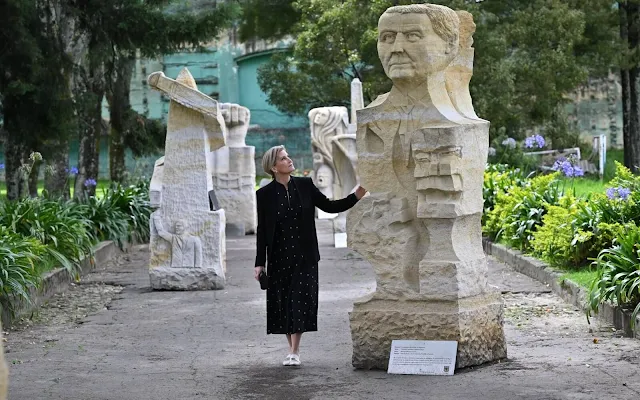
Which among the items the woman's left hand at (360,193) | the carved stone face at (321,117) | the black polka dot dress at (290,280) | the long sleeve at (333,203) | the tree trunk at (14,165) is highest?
the carved stone face at (321,117)

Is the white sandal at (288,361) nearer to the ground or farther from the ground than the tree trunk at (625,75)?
nearer to the ground

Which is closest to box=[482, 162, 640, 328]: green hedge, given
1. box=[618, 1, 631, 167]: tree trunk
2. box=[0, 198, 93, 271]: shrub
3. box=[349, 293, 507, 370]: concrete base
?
box=[349, 293, 507, 370]: concrete base

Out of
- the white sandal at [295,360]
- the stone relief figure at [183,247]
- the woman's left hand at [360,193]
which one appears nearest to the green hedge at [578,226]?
the woman's left hand at [360,193]

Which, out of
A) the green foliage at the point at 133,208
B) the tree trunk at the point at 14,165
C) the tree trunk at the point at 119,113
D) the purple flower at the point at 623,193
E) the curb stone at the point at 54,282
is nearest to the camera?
the curb stone at the point at 54,282

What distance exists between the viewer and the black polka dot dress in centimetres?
905

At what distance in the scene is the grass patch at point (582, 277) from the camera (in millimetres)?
11773

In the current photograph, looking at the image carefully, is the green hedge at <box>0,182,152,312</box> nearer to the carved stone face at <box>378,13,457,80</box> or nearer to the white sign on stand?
the white sign on stand

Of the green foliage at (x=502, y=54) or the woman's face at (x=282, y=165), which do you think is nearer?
the woman's face at (x=282, y=165)

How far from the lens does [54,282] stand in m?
13.7

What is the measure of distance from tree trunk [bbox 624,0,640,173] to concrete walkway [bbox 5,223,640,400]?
1774cm

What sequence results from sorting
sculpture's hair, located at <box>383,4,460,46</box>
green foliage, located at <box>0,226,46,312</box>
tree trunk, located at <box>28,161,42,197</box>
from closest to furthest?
1. sculpture's hair, located at <box>383,4,460,46</box>
2. green foliage, located at <box>0,226,46,312</box>
3. tree trunk, located at <box>28,161,42,197</box>

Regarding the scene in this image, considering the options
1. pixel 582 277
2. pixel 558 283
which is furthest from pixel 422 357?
pixel 558 283

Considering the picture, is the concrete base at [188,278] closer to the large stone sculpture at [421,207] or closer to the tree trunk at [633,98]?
the large stone sculpture at [421,207]

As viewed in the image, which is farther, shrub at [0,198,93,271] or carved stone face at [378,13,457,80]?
shrub at [0,198,93,271]
